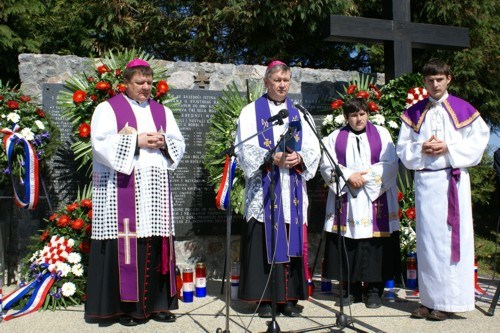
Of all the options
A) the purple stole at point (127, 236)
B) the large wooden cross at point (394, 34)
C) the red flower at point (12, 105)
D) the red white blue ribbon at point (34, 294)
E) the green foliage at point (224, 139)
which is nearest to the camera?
the purple stole at point (127, 236)

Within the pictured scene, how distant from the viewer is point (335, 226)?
5758 mm

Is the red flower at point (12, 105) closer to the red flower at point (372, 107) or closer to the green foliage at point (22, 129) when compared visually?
the green foliage at point (22, 129)

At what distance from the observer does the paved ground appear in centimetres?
475

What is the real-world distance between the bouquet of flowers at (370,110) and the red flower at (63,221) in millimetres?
3010

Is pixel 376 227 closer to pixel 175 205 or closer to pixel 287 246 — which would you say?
pixel 287 246

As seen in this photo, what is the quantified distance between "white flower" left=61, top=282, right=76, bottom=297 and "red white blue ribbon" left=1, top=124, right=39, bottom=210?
84cm

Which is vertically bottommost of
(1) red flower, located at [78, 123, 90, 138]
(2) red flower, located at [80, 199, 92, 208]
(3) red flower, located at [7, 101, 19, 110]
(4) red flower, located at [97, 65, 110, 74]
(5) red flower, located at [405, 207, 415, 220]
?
(5) red flower, located at [405, 207, 415, 220]

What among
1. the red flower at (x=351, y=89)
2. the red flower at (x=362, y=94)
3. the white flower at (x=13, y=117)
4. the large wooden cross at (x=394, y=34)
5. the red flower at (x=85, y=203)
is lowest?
the red flower at (x=85, y=203)

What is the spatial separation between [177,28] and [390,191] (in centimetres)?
768

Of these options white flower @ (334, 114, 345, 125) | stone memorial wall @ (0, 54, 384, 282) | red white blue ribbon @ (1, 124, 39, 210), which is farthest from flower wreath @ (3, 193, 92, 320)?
white flower @ (334, 114, 345, 125)

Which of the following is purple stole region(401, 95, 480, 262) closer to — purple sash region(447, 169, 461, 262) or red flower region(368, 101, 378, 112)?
purple sash region(447, 169, 461, 262)


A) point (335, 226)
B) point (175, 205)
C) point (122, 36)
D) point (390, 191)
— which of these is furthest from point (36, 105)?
point (122, 36)

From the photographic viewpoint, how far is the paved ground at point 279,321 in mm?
4754

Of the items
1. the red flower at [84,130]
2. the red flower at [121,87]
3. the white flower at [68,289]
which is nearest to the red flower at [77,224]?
the white flower at [68,289]
